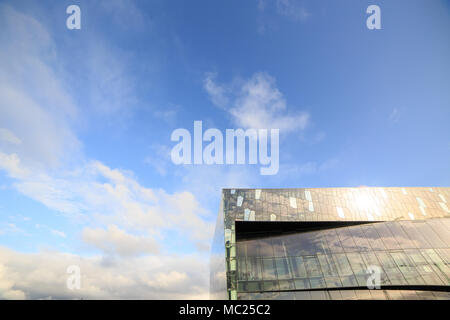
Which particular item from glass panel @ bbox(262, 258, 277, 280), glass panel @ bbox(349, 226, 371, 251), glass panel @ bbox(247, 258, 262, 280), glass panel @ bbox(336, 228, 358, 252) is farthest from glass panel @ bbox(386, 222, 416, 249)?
glass panel @ bbox(247, 258, 262, 280)

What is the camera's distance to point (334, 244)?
23047 millimetres

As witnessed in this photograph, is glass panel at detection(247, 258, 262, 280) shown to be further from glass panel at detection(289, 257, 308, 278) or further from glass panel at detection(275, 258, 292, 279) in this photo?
glass panel at detection(289, 257, 308, 278)

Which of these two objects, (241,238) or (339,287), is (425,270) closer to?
(339,287)

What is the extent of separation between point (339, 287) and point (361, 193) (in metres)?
10.6

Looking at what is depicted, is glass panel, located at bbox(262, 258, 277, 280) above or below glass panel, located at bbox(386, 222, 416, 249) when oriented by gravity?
below

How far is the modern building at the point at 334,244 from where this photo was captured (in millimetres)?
20109

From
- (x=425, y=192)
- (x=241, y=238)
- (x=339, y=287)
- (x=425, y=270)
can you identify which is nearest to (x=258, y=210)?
(x=241, y=238)

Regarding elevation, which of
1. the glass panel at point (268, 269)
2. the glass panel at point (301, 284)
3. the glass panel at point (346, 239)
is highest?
the glass panel at point (346, 239)

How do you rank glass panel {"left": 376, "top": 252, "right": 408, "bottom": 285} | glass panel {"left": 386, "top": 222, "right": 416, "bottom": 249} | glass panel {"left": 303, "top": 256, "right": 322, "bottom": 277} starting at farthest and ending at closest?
glass panel {"left": 386, "top": 222, "right": 416, "bottom": 249} → glass panel {"left": 303, "top": 256, "right": 322, "bottom": 277} → glass panel {"left": 376, "top": 252, "right": 408, "bottom": 285}

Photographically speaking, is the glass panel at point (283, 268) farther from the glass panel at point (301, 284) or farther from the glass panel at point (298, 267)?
the glass panel at point (301, 284)

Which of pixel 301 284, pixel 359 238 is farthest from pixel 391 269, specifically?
pixel 301 284

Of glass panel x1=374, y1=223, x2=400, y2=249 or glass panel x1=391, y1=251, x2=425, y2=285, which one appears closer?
glass panel x1=391, y1=251, x2=425, y2=285

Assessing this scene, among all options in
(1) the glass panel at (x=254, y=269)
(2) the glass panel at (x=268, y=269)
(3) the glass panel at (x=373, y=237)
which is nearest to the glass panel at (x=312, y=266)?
(2) the glass panel at (x=268, y=269)

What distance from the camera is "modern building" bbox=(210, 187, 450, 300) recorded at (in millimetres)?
20109
